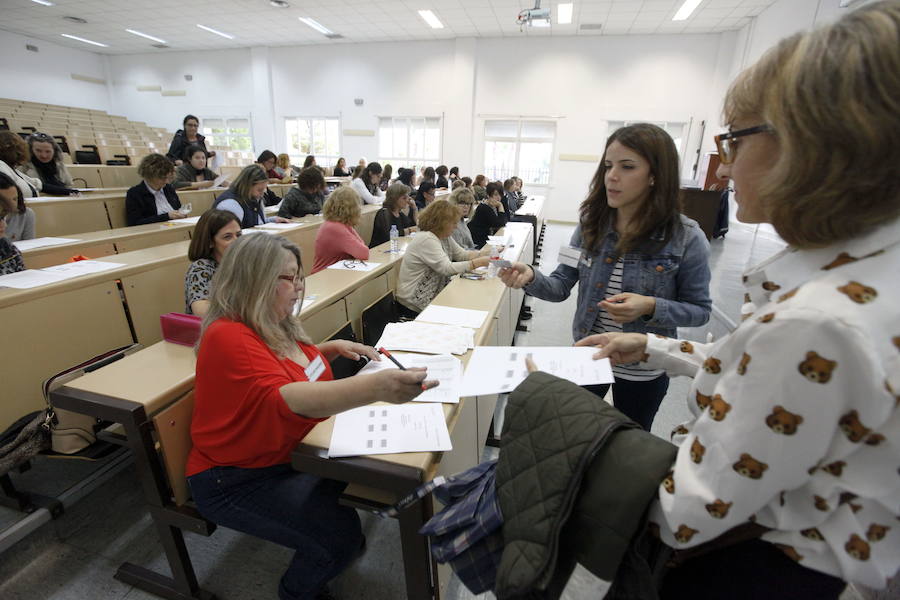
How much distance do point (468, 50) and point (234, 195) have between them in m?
8.82

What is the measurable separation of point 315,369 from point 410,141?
11.1 m

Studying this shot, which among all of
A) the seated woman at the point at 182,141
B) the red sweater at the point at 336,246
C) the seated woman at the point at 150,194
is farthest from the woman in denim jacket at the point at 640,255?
the seated woman at the point at 182,141

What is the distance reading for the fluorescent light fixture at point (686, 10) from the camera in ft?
24.4

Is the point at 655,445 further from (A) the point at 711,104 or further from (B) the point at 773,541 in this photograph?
(A) the point at 711,104

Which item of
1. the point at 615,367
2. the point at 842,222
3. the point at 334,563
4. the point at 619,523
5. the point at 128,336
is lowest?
the point at 334,563

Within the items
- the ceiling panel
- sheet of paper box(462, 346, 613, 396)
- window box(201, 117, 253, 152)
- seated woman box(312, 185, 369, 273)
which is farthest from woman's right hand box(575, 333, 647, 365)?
window box(201, 117, 253, 152)

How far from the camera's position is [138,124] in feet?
39.7

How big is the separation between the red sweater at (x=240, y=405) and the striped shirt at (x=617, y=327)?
1.04 m

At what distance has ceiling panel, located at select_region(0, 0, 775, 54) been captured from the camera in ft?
26.0

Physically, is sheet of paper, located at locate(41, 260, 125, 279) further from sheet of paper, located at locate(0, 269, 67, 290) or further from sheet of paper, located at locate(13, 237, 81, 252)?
sheet of paper, located at locate(13, 237, 81, 252)

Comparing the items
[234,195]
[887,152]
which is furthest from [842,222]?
[234,195]

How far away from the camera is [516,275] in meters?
1.56

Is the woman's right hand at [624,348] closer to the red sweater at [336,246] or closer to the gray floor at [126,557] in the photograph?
the gray floor at [126,557]

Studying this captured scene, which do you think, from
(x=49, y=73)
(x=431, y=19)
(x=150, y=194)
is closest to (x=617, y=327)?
(x=150, y=194)
